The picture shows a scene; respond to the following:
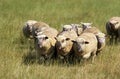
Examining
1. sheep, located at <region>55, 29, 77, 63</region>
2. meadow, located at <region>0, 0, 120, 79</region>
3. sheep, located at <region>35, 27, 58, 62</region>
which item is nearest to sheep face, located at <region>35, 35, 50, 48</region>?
sheep, located at <region>35, 27, 58, 62</region>

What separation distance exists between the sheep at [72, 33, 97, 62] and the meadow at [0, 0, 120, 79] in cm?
28

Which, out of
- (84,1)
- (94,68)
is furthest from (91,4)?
(94,68)

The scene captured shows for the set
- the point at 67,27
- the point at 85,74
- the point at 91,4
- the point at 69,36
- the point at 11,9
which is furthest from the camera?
the point at 91,4

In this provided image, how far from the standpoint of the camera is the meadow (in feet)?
26.8

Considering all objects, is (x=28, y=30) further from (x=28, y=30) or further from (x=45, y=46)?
(x=45, y=46)

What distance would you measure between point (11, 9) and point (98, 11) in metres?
4.10

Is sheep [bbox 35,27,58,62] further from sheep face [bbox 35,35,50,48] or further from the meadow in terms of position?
the meadow

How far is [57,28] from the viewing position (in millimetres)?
13469

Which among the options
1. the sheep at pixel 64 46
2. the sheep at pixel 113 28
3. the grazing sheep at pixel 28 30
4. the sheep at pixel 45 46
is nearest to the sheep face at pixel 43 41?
the sheep at pixel 45 46

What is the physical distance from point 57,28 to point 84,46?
4.69 meters

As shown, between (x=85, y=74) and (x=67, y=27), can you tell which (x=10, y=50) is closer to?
(x=67, y=27)

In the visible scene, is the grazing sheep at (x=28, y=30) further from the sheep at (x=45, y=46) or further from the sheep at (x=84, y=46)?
the sheep at (x=84, y=46)

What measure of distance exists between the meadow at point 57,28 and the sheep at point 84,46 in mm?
284

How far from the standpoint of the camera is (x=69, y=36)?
948 centimetres
